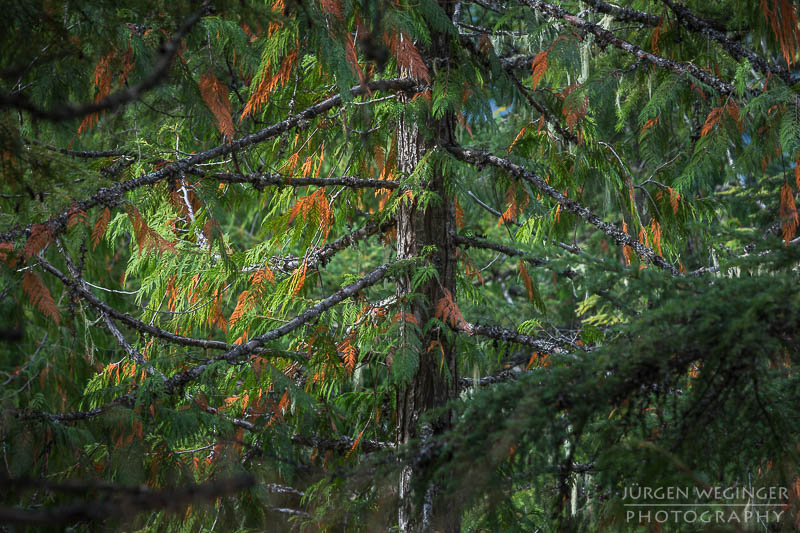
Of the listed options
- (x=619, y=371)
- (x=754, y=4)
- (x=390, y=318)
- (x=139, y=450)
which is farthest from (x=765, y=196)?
(x=139, y=450)

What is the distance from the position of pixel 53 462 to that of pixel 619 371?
2890 millimetres

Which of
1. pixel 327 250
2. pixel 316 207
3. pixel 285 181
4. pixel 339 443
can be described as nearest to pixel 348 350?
pixel 327 250

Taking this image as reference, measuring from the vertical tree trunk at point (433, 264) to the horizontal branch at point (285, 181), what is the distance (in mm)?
263

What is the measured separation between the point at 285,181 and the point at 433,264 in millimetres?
1207

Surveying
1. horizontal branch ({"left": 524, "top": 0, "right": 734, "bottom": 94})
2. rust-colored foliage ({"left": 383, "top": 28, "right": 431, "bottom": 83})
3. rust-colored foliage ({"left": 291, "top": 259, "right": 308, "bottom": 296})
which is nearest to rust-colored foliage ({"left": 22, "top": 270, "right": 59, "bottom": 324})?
rust-colored foliage ({"left": 291, "top": 259, "right": 308, "bottom": 296})

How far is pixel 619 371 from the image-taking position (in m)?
2.49

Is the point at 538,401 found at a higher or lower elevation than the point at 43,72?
lower

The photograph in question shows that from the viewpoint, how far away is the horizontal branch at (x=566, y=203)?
12.5 feet

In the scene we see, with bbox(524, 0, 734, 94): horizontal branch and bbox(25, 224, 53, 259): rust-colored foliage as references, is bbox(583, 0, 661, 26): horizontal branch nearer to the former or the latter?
bbox(524, 0, 734, 94): horizontal branch

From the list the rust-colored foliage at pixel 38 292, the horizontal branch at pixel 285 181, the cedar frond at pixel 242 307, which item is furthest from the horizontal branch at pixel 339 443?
the rust-colored foliage at pixel 38 292

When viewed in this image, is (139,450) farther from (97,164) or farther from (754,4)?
(754,4)

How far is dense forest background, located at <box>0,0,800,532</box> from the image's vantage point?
101 inches

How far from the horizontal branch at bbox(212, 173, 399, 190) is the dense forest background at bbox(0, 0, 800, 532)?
0.06 ft

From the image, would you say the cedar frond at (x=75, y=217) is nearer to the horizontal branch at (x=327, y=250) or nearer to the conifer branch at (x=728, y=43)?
the horizontal branch at (x=327, y=250)
